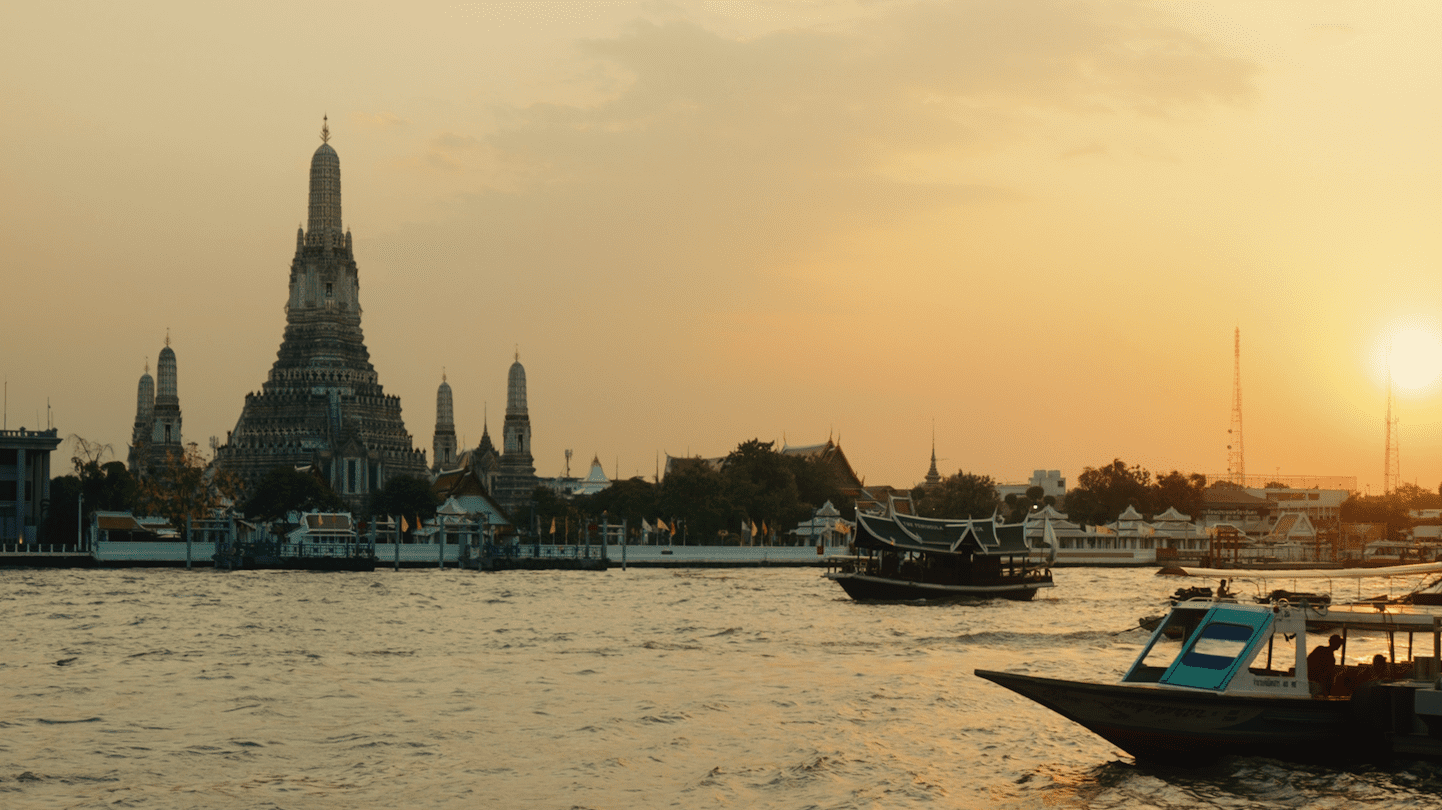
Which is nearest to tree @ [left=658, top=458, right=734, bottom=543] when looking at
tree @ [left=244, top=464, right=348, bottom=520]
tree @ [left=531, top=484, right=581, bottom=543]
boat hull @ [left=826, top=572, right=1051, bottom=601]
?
tree @ [left=531, top=484, right=581, bottom=543]

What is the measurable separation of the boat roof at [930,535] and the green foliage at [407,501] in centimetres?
7373

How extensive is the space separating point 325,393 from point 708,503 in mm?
53482

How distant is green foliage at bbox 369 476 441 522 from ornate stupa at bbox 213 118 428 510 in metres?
19.0

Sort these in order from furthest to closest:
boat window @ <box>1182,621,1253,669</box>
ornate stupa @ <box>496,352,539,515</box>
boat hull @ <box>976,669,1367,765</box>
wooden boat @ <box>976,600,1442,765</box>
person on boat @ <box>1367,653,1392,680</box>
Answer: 1. ornate stupa @ <box>496,352,539,515</box>
2. person on boat @ <box>1367,653,1392,680</box>
3. boat window @ <box>1182,621,1253,669</box>
4. boat hull @ <box>976,669,1367,765</box>
5. wooden boat @ <box>976,600,1442,765</box>

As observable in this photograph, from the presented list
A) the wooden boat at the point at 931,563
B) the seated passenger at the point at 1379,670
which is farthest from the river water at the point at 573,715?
the wooden boat at the point at 931,563

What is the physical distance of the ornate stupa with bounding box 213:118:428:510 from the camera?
159000 mm

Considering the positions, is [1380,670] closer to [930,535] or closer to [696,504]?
[930,535]

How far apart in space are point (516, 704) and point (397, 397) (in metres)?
143

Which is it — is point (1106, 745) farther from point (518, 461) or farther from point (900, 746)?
point (518, 461)

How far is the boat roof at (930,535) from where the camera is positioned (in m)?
68.6

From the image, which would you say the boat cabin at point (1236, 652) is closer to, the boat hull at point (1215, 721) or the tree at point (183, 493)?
the boat hull at point (1215, 721)

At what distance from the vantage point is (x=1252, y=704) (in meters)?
22.0

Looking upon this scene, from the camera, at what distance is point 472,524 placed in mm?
126125

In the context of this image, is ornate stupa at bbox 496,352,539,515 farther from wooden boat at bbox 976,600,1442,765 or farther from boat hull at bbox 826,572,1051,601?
wooden boat at bbox 976,600,1442,765
